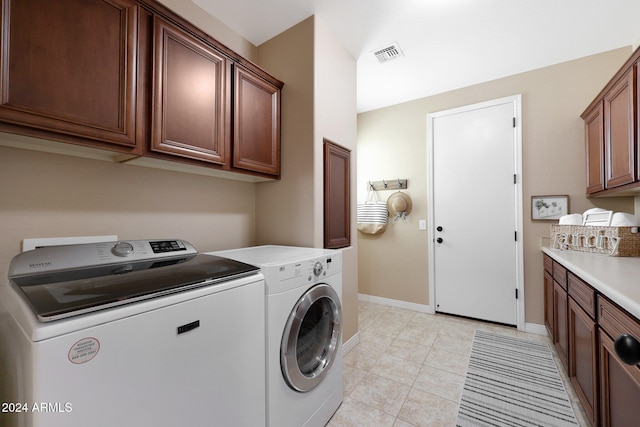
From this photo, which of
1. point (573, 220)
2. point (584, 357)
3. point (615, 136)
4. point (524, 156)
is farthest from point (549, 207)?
point (584, 357)

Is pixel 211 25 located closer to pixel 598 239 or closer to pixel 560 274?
pixel 560 274

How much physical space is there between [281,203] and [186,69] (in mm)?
1064

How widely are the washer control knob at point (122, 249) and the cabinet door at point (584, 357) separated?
2274 mm

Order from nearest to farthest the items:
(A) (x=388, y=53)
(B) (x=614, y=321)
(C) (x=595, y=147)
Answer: (B) (x=614, y=321) < (C) (x=595, y=147) < (A) (x=388, y=53)

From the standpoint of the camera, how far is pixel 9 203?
1130 mm

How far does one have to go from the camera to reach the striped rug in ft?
4.97

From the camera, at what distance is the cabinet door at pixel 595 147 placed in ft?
6.62

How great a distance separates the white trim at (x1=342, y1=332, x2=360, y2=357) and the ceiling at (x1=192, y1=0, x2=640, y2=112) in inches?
102

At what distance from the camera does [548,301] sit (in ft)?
7.52

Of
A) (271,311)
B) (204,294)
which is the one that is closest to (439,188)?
(271,311)

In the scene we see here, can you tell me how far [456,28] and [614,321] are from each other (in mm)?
2167

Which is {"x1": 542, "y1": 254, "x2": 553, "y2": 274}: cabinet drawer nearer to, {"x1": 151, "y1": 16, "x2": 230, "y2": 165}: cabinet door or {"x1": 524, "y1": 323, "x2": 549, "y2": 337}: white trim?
{"x1": 524, "y1": 323, "x2": 549, "y2": 337}: white trim

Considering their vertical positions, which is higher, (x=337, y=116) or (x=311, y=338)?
(x=337, y=116)

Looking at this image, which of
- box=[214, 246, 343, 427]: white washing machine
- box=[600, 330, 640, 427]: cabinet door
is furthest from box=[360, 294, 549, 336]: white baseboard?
box=[214, 246, 343, 427]: white washing machine
